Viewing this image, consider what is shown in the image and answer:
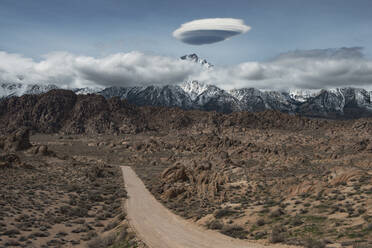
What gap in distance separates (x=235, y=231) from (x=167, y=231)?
472cm

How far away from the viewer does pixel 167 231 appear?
69.1 ft

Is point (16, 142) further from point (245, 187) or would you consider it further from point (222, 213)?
point (222, 213)

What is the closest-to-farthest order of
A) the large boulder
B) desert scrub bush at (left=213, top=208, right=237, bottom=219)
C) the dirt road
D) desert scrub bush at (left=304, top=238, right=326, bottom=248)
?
desert scrub bush at (left=304, top=238, right=326, bottom=248)
the dirt road
desert scrub bush at (left=213, top=208, right=237, bottom=219)
the large boulder

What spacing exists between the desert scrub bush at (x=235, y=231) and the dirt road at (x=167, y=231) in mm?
417

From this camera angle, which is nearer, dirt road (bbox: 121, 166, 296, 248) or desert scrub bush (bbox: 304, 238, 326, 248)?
desert scrub bush (bbox: 304, 238, 326, 248)

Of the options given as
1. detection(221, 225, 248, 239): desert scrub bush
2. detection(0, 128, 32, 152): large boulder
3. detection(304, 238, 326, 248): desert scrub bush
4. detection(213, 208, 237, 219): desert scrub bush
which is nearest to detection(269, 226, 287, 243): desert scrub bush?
Answer: detection(304, 238, 326, 248): desert scrub bush

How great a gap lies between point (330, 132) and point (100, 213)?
13675 centimetres

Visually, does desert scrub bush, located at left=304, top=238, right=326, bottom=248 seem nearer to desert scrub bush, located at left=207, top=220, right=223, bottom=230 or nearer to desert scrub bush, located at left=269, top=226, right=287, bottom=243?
desert scrub bush, located at left=269, top=226, right=287, bottom=243

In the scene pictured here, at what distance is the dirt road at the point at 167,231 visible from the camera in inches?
701

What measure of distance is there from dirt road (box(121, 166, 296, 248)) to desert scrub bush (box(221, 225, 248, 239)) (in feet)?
1.37

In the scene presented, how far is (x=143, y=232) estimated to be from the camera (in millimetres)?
20906

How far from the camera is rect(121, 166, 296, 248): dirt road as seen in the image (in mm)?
17797

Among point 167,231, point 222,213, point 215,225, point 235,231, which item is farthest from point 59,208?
point 235,231

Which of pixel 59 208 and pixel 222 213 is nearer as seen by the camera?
pixel 222 213
